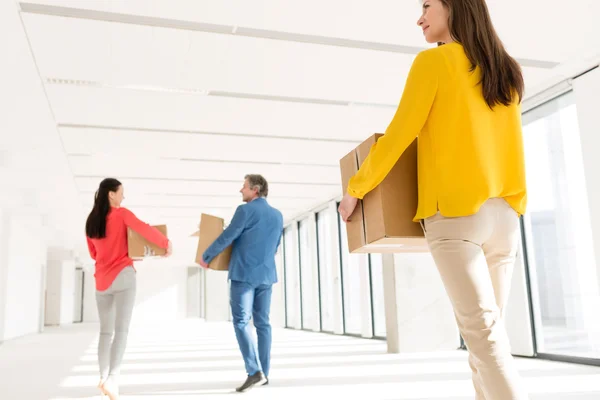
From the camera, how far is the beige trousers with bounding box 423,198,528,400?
3.74 feet

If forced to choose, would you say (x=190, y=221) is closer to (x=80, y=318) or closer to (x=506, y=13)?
(x=506, y=13)

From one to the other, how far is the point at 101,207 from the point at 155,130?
2.64m

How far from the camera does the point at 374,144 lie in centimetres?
139

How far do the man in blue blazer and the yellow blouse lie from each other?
2256mm

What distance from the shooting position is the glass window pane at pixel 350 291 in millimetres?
9125

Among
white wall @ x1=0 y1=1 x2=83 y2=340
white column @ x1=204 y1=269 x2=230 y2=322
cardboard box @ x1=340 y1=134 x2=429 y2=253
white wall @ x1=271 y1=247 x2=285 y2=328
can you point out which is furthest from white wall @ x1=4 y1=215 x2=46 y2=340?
cardboard box @ x1=340 y1=134 x2=429 y2=253

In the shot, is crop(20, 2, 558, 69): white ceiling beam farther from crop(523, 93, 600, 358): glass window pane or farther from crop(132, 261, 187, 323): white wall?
crop(132, 261, 187, 323): white wall

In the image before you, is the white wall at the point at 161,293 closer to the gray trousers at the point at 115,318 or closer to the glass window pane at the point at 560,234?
the glass window pane at the point at 560,234

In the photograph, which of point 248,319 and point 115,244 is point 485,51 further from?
point 248,319

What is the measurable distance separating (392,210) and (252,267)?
2232mm

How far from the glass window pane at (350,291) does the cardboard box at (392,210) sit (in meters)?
7.49

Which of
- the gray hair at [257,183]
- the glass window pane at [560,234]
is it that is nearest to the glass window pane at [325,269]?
the glass window pane at [560,234]

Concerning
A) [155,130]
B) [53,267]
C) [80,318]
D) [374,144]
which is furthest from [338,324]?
[80,318]

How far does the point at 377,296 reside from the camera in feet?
27.2
